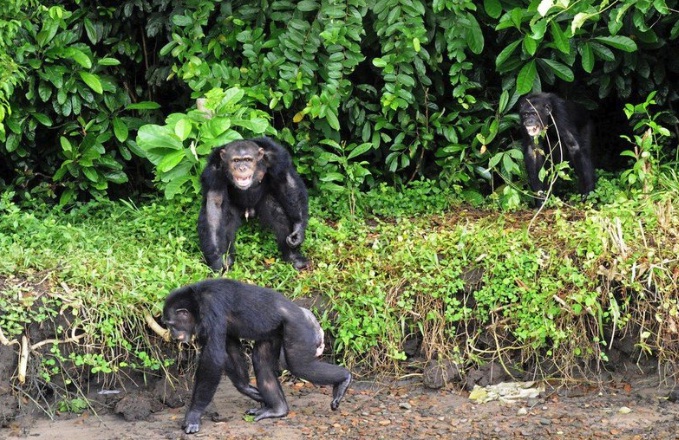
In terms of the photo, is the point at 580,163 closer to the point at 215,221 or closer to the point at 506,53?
the point at 506,53

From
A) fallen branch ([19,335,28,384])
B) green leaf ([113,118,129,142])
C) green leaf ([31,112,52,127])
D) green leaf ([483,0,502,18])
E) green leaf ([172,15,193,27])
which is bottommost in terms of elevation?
fallen branch ([19,335,28,384])

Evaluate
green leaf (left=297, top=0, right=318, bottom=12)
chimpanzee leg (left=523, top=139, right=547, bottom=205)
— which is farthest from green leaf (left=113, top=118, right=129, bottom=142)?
chimpanzee leg (left=523, top=139, right=547, bottom=205)

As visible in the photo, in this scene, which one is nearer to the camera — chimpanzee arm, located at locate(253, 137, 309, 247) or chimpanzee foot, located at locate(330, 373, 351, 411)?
chimpanzee foot, located at locate(330, 373, 351, 411)

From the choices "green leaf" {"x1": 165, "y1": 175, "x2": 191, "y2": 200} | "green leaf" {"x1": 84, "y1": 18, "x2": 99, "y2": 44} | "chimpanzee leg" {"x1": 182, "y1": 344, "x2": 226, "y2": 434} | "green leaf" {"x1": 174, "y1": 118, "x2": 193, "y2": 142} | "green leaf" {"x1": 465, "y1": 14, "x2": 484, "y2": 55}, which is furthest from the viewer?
"green leaf" {"x1": 84, "y1": 18, "x2": 99, "y2": 44}

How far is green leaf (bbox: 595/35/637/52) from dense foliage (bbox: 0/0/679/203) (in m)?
0.01

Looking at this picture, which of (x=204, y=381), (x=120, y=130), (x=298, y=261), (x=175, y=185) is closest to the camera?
(x=204, y=381)

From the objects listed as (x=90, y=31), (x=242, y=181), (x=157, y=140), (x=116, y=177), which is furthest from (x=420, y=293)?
(x=90, y=31)

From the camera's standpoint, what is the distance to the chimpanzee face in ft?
19.9

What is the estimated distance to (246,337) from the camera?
6258 mm

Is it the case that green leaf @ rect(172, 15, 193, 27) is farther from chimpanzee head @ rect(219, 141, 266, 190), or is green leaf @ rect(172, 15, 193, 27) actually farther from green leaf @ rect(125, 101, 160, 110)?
chimpanzee head @ rect(219, 141, 266, 190)

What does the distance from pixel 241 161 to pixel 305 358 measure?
1.82 meters

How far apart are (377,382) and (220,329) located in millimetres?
1372

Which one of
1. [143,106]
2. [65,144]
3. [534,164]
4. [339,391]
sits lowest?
[339,391]

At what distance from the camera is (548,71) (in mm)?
8594
